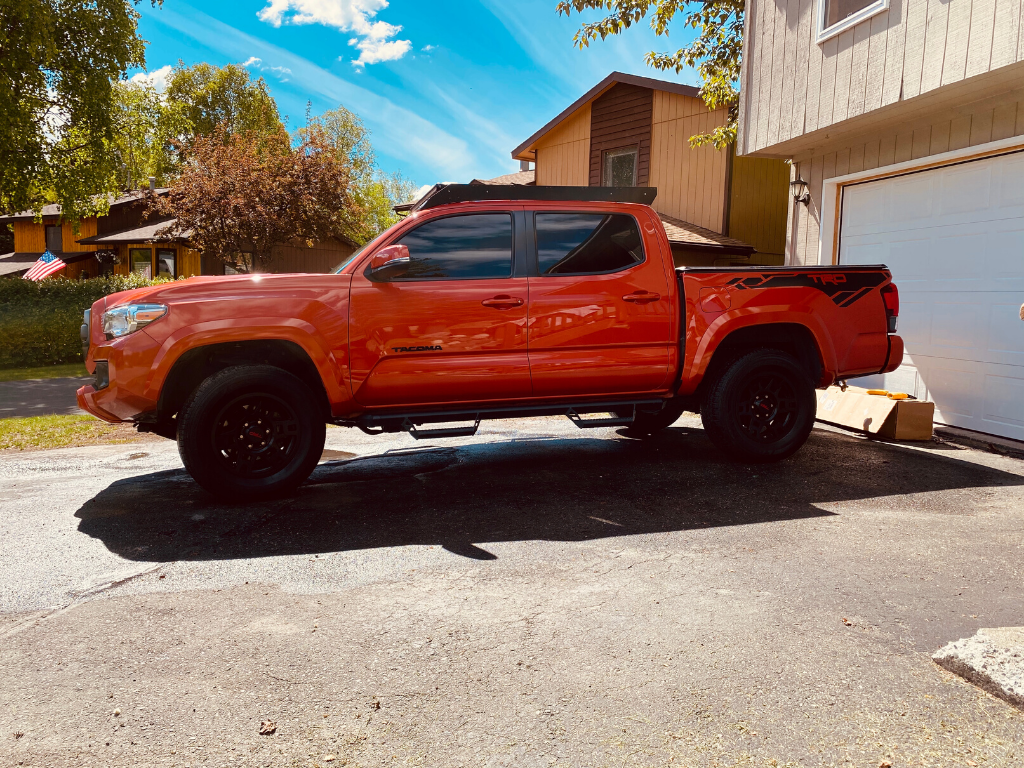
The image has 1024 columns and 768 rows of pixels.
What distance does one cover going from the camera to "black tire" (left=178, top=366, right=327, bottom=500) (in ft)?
16.2

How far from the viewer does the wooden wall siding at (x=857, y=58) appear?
273 inches

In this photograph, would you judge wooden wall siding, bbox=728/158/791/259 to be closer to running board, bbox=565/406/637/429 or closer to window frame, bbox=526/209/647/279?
window frame, bbox=526/209/647/279

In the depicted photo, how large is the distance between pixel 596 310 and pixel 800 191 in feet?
21.3

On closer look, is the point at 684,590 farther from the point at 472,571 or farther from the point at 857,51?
the point at 857,51

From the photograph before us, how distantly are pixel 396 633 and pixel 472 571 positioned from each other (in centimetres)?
78

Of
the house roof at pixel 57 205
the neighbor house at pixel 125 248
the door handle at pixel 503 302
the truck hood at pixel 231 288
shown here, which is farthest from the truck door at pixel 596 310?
the house roof at pixel 57 205

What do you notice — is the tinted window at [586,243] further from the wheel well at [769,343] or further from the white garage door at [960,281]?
the white garage door at [960,281]

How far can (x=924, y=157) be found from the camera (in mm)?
8391

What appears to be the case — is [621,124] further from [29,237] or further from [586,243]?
[29,237]

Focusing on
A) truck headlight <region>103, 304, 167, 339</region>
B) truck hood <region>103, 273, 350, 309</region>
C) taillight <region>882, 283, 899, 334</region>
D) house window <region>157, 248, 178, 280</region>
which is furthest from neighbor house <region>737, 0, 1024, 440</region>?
house window <region>157, 248, 178, 280</region>

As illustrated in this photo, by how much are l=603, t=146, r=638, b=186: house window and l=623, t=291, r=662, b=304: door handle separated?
13.8 m

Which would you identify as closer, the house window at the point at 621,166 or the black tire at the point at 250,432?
the black tire at the point at 250,432

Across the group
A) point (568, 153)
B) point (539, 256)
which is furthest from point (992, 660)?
point (568, 153)

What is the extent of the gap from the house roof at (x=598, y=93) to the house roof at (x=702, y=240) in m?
2.88
